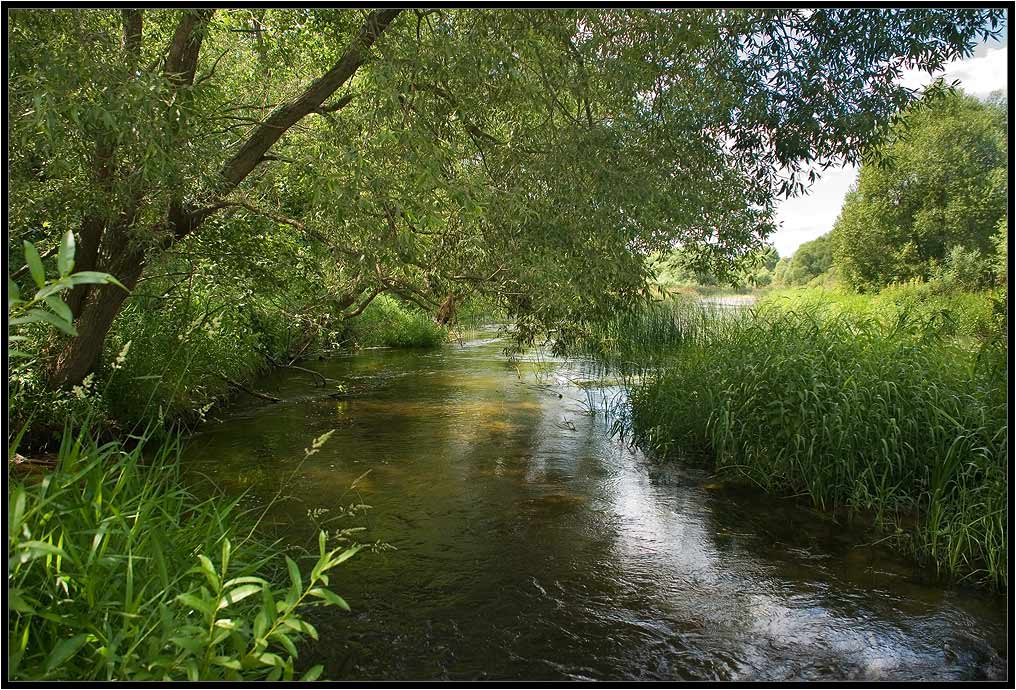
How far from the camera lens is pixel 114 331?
8.69 metres

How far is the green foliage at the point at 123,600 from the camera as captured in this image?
6.67ft

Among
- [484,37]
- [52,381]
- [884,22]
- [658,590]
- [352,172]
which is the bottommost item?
[658,590]

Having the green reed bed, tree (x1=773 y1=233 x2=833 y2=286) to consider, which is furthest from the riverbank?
tree (x1=773 y1=233 x2=833 y2=286)

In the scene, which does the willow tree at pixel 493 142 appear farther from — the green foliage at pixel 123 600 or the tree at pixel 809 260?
the tree at pixel 809 260

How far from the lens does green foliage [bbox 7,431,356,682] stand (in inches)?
80.0

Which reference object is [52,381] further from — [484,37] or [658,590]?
[658,590]

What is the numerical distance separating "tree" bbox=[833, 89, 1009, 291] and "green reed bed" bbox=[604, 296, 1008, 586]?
8310 millimetres

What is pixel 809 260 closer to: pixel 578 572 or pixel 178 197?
A: pixel 578 572

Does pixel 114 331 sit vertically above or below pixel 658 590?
above

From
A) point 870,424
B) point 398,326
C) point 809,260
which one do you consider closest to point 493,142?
point 870,424

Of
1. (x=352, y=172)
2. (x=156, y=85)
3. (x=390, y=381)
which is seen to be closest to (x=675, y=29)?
(x=352, y=172)

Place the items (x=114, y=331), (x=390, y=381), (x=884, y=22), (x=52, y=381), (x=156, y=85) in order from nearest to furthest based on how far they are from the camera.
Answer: (x=156, y=85), (x=884, y=22), (x=52, y=381), (x=114, y=331), (x=390, y=381)

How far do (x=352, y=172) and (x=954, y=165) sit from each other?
49.5 feet

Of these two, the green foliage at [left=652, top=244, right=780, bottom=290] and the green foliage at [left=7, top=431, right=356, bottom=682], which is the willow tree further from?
the green foliage at [left=7, top=431, right=356, bottom=682]
